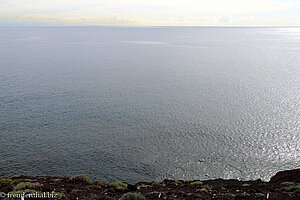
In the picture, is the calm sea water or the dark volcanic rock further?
the calm sea water

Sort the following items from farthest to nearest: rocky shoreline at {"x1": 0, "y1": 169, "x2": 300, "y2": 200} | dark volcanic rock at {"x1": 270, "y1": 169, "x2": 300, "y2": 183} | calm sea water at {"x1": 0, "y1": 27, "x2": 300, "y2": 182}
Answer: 1. calm sea water at {"x1": 0, "y1": 27, "x2": 300, "y2": 182}
2. dark volcanic rock at {"x1": 270, "y1": 169, "x2": 300, "y2": 183}
3. rocky shoreline at {"x1": 0, "y1": 169, "x2": 300, "y2": 200}

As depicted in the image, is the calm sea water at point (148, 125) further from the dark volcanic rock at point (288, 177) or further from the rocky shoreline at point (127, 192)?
the rocky shoreline at point (127, 192)

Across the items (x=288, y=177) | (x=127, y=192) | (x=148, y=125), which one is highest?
(x=148, y=125)

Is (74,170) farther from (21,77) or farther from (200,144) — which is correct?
(21,77)

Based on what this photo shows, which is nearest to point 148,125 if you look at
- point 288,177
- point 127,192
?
point 127,192

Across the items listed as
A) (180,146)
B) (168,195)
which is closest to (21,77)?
(180,146)

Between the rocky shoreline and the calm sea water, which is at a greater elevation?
the calm sea water

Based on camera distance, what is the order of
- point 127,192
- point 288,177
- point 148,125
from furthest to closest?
point 148,125 < point 288,177 < point 127,192

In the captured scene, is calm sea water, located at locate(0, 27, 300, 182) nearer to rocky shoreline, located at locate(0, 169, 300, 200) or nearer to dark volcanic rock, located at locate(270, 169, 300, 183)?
dark volcanic rock, located at locate(270, 169, 300, 183)

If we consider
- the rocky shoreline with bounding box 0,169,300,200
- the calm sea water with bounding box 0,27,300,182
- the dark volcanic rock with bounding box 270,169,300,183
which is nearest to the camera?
the rocky shoreline with bounding box 0,169,300,200

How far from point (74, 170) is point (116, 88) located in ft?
146

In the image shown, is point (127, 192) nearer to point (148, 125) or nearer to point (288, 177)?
point (288, 177)

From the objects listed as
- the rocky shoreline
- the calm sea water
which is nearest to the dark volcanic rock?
the rocky shoreline

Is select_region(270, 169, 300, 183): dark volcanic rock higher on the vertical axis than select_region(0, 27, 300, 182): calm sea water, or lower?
lower
